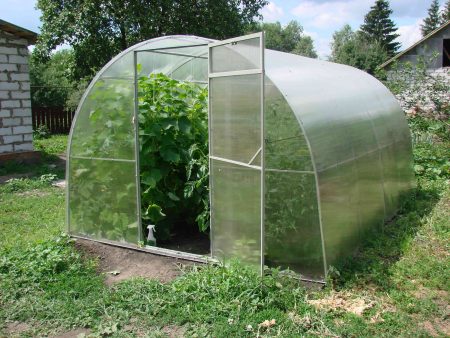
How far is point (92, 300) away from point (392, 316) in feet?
9.53

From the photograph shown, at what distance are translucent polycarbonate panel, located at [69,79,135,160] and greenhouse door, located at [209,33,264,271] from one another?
1348 mm

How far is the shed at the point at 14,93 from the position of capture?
11797mm

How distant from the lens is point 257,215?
4.94 m

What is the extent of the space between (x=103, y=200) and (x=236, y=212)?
214cm

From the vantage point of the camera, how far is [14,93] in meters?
12.0

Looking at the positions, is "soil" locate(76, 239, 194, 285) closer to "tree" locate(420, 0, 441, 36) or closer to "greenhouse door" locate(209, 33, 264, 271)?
"greenhouse door" locate(209, 33, 264, 271)

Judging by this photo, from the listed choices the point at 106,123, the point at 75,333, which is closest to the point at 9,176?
the point at 106,123

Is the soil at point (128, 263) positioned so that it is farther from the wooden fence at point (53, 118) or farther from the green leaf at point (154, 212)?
the wooden fence at point (53, 118)

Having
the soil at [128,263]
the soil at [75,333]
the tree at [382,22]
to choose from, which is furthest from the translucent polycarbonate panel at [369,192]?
the tree at [382,22]

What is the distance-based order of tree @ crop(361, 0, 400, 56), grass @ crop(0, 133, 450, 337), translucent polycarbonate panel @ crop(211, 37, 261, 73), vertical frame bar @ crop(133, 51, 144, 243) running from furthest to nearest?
tree @ crop(361, 0, 400, 56) < vertical frame bar @ crop(133, 51, 144, 243) < translucent polycarbonate panel @ crop(211, 37, 261, 73) < grass @ crop(0, 133, 450, 337)

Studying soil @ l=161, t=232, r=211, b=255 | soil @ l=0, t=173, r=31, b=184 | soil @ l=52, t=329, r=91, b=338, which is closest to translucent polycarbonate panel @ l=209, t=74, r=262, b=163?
soil @ l=161, t=232, r=211, b=255

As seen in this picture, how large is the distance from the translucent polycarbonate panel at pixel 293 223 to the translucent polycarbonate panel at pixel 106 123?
2.14 meters

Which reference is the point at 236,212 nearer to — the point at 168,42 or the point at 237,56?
the point at 237,56

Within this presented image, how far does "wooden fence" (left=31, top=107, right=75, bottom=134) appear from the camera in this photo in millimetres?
19141
